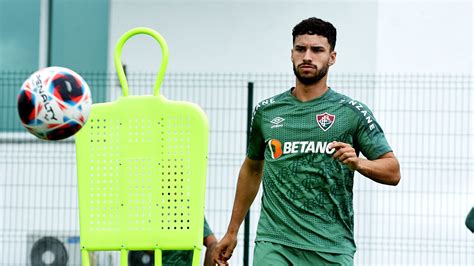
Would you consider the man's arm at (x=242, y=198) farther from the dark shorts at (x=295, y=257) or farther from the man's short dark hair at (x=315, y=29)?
the man's short dark hair at (x=315, y=29)

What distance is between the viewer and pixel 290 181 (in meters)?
6.04

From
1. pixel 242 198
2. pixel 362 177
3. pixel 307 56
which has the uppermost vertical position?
pixel 307 56

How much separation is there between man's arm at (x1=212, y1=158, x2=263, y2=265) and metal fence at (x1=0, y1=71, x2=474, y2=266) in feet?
13.6

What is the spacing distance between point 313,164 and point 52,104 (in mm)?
1453

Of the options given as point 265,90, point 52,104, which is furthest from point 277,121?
point 265,90

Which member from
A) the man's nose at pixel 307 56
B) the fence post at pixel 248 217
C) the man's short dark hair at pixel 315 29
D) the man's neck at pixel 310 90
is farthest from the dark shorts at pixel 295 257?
the fence post at pixel 248 217

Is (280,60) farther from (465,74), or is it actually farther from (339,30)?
(465,74)

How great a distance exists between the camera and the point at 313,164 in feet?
19.7

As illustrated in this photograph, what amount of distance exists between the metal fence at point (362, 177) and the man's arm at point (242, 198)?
4.14m

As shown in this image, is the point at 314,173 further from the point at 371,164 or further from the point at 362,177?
the point at 362,177

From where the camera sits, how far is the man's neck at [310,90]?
6.16 metres

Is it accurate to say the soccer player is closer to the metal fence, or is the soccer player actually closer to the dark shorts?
the dark shorts

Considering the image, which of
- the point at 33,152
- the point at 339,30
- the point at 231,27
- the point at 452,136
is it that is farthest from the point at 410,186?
the point at 33,152

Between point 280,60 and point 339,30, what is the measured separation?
0.68 metres
